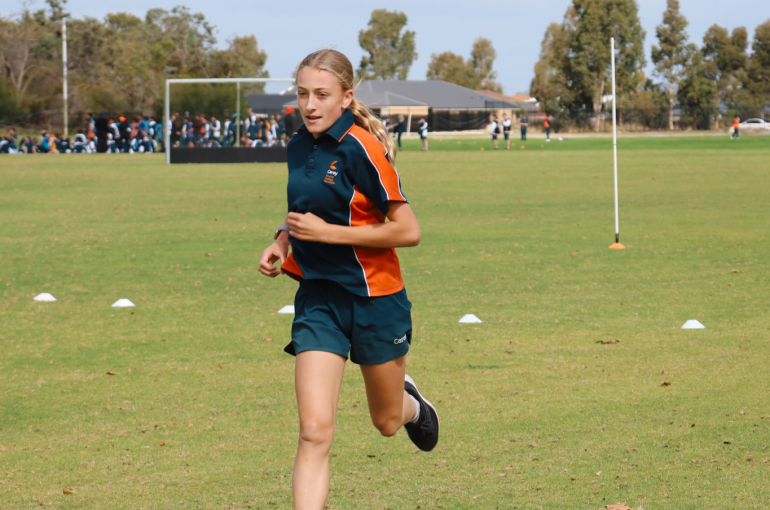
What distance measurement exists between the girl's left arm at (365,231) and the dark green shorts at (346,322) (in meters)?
0.23

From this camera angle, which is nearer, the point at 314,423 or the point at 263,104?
the point at 314,423

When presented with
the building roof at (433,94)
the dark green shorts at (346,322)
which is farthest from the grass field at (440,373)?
the building roof at (433,94)

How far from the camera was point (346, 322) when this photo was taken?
12.9ft

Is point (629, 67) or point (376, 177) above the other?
point (629, 67)

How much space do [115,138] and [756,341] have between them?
144 feet

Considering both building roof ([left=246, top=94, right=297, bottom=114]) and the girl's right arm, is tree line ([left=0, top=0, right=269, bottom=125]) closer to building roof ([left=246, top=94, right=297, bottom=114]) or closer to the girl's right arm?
building roof ([left=246, top=94, right=297, bottom=114])

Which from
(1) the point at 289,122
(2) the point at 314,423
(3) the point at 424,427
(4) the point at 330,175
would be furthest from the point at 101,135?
(2) the point at 314,423

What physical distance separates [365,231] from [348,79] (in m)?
0.66

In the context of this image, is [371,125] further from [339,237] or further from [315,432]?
[315,432]

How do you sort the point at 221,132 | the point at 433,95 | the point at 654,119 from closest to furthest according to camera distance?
1. the point at 221,132
2. the point at 654,119
3. the point at 433,95

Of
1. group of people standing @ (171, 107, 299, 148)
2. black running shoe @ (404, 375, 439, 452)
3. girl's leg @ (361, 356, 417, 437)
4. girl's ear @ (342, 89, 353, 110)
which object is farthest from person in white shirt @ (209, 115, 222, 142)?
girl's ear @ (342, 89, 353, 110)

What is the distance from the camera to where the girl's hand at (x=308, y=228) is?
3.73 metres

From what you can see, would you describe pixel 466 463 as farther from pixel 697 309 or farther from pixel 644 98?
pixel 644 98

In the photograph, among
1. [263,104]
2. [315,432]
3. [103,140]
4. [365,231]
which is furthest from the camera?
[263,104]
